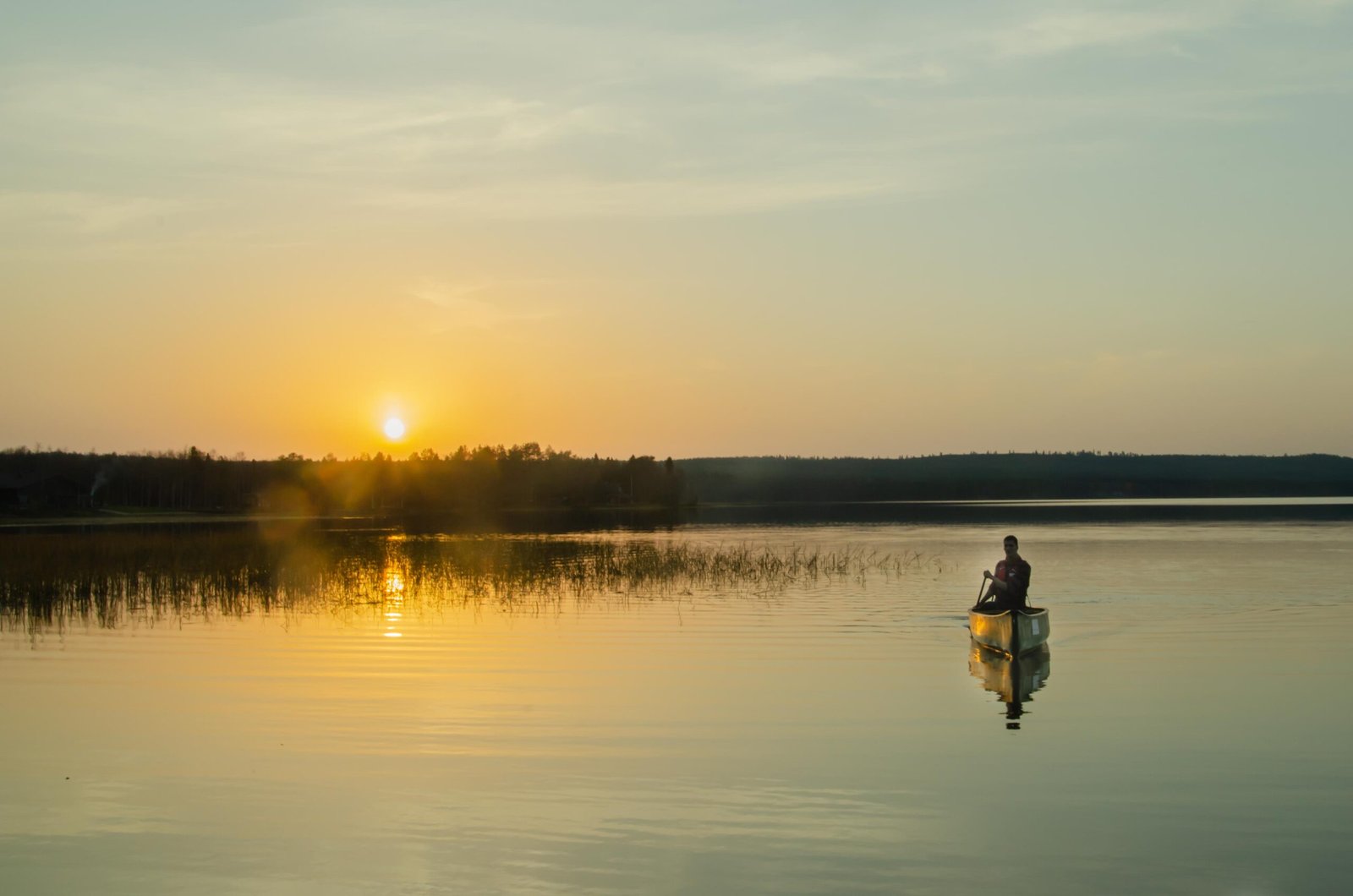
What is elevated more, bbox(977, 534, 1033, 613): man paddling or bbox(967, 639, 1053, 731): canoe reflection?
bbox(977, 534, 1033, 613): man paddling

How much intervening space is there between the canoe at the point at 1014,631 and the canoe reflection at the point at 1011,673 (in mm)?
152

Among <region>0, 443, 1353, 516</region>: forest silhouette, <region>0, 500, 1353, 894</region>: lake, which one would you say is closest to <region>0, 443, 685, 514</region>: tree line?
<region>0, 443, 1353, 516</region>: forest silhouette

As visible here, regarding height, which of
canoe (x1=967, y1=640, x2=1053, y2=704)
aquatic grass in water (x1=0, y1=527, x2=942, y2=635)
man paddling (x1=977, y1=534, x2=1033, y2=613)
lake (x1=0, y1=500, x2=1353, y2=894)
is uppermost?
man paddling (x1=977, y1=534, x2=1033, y2=613)

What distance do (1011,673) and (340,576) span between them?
77.3 feet

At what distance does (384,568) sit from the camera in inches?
1647

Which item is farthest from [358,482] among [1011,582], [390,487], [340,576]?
[1011,582]

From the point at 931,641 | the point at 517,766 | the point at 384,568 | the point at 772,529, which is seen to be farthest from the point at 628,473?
the point at 517,766

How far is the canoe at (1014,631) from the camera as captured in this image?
2089 centimetres

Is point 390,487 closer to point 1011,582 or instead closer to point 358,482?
point 358,482

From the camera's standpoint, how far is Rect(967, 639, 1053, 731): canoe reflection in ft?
55.7

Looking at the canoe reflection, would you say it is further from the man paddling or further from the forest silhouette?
the forest silhouette

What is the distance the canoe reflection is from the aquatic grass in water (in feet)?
38.2

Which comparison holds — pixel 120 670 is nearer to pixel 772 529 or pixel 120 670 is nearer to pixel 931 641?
pixel 931 641

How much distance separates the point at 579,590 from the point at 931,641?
40.8 feet
